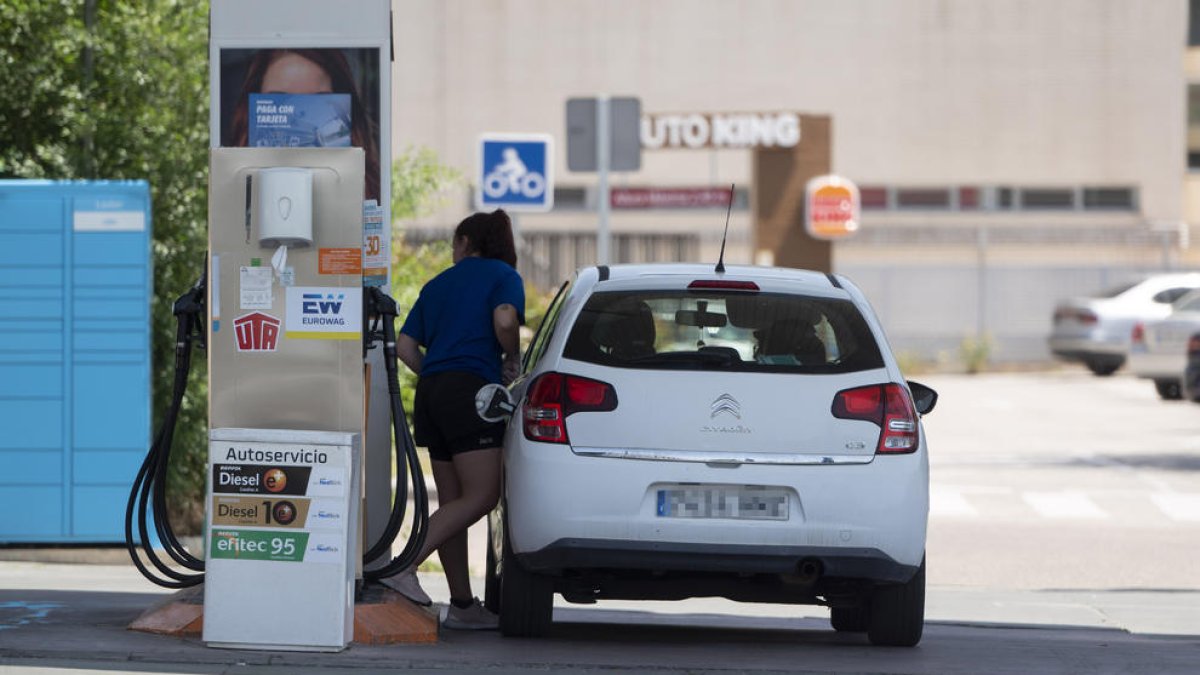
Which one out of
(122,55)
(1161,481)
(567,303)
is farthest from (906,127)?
(567,303)

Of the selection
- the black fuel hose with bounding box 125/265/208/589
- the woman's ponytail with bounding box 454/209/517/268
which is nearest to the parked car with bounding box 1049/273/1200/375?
the woman's ponytail with bounding box 454/209/517/268

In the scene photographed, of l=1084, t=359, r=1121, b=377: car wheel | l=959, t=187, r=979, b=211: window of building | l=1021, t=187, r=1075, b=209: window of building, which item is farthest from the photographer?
l=1021, t=187, r=1075, b=209: window of building

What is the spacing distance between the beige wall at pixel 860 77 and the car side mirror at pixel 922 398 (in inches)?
1387

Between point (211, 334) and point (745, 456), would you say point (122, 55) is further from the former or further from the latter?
point (745, 456)

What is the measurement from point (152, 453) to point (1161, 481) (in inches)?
476

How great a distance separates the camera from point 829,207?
1336 inches

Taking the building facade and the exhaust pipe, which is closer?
the exhaust pipe

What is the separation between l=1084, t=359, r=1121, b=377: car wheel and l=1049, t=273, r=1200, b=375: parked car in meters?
0.02

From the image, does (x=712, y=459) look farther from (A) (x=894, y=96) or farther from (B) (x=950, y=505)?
(A) (x=894, y=96)

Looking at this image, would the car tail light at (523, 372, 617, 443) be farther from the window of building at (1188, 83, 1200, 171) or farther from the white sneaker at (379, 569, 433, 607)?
the window of building at (1188, 83, 1200, 171)

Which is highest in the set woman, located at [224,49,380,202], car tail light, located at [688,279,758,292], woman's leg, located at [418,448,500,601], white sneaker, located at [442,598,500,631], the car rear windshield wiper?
woman, located at [224,49,380,202]

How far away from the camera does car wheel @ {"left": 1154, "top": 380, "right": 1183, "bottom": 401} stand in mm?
28047

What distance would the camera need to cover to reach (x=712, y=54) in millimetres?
44125

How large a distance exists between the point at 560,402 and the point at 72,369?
470cm
